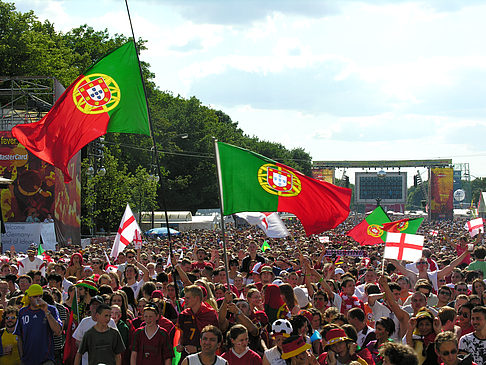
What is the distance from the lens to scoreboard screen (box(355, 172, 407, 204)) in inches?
3819

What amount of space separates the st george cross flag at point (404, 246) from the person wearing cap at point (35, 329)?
Result: 5.47 meters

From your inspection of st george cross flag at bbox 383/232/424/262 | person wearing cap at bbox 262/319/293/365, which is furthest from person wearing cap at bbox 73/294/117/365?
st george cross flag at bbox 383/232/424/262

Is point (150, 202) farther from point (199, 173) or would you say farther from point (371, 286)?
point (371, 286)

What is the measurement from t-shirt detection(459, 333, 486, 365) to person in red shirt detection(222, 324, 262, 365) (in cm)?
199

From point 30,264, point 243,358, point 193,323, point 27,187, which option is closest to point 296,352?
point 243,358

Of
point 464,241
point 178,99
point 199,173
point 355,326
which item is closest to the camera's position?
point 355,326

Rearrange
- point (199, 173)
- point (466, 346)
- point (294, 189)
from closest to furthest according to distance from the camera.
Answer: point (466, 346) < point (294, 189) < point (199, 173)

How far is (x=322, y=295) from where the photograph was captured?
33.0 feet

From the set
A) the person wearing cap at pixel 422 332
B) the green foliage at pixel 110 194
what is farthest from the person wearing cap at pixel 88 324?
the green foliage at pixel 110 194

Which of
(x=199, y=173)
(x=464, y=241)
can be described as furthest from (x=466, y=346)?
(x=199, y=173)

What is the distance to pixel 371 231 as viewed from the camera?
18.8m

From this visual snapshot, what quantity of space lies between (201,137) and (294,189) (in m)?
67.9

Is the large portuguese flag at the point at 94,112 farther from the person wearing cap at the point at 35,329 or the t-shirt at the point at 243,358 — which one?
the t-shirt at the point at 243,358

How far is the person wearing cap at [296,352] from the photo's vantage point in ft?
21.8
